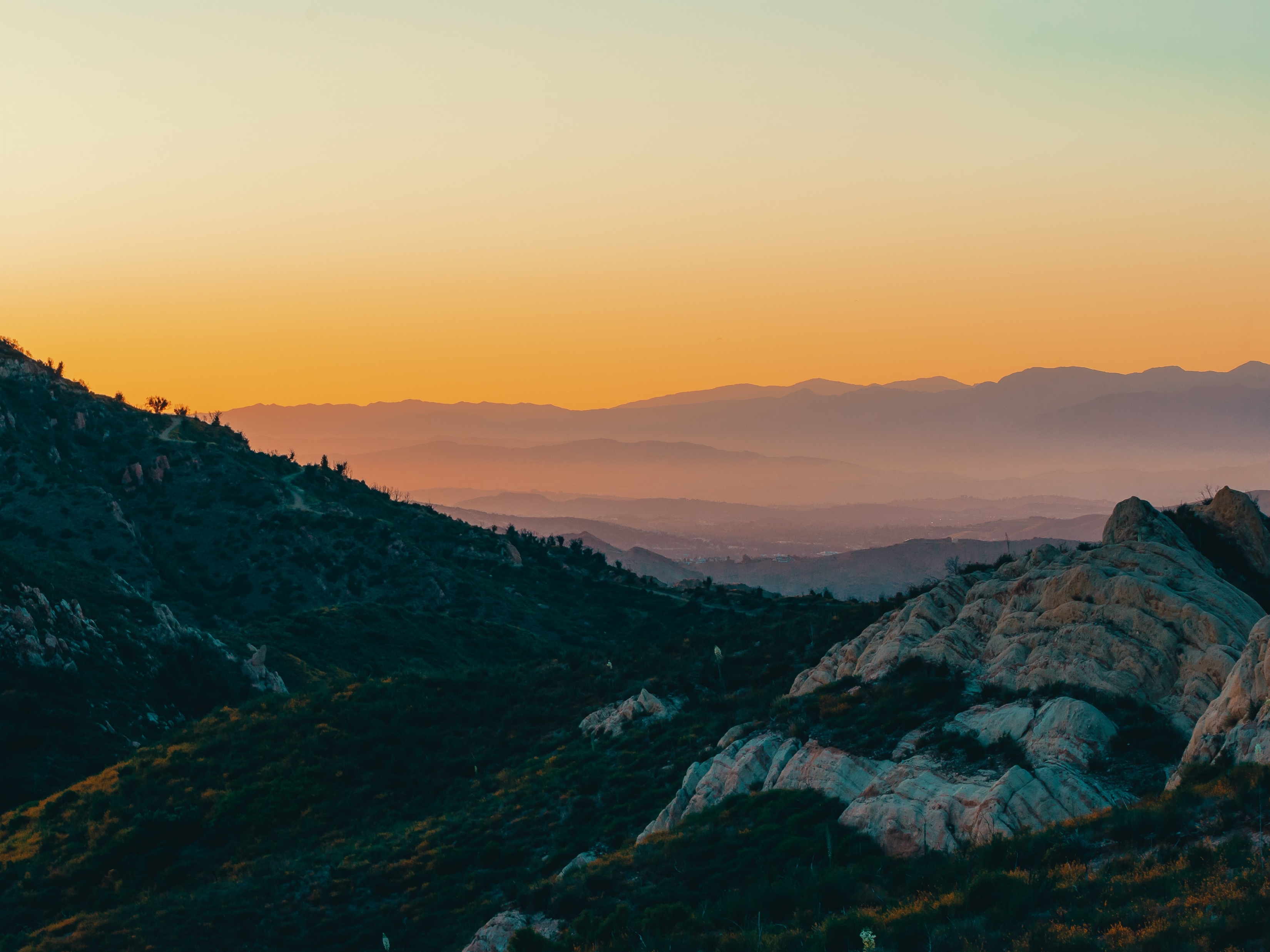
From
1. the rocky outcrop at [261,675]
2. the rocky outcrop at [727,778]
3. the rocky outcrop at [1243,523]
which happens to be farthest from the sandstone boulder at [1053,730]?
the rocky outcrop at [261,675]

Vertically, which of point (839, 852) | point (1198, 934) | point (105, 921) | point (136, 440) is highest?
point (136, 440)

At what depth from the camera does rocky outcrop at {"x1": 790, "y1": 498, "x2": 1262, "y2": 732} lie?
103 feet

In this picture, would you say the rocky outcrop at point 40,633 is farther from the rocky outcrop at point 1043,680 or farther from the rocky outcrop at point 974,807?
the rocky outcrop at point 974,807

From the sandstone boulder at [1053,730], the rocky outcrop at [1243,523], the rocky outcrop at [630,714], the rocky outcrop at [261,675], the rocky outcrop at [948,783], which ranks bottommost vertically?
the rocky outcrop at [261,675]

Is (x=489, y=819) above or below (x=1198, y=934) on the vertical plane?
below

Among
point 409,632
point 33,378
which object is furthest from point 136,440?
point 409,632

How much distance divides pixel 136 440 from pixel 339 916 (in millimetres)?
106350

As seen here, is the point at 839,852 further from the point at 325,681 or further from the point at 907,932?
the point at 325,681

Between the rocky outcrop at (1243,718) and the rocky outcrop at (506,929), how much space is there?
1654cm

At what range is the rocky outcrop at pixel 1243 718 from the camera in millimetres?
23812

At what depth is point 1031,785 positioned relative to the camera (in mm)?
26516

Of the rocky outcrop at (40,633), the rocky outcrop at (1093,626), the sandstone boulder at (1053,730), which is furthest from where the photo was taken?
the rocky outcrop at (40,633)

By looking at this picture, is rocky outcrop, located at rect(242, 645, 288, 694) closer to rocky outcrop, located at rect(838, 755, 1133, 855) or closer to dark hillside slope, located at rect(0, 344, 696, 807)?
dark hillside slope, located at rect(0, 344, 696, 807)

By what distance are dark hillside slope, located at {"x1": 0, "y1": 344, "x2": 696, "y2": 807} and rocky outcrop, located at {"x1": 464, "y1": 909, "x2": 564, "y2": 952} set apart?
114 ft
